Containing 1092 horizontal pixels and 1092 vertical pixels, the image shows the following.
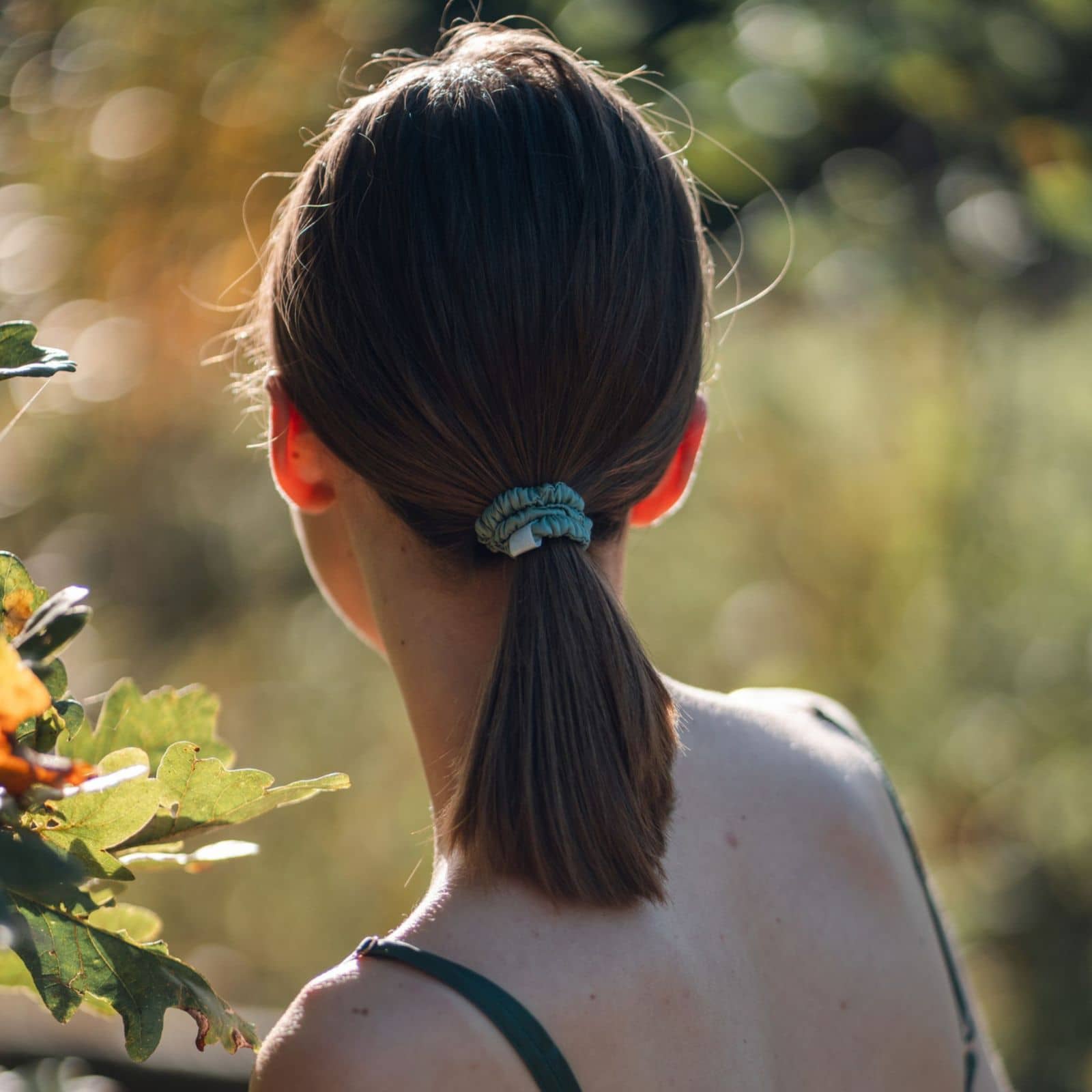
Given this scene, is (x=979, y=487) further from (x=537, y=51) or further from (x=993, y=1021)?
(x=537, y=51)

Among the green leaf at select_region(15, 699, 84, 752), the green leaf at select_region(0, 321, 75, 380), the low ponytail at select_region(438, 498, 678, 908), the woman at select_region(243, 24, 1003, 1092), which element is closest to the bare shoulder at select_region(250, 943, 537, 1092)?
the woman at select_region(243, 24, 1003, 1092)

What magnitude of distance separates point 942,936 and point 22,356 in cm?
100

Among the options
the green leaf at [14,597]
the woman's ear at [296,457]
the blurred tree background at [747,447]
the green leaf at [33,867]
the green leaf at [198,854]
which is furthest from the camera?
the blurred tree background at [747,447]

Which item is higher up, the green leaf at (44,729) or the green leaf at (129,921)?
the green leaf at (44,729)

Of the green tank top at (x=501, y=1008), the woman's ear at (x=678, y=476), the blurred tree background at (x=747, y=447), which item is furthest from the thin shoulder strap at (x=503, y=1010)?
the blurred tree background at (x=747, y=447)

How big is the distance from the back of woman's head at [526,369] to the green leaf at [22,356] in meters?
0.30

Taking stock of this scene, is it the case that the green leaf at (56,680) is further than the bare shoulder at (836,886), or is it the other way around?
the bare shoulder at (836,886)

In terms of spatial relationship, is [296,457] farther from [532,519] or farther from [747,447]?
[747,447]

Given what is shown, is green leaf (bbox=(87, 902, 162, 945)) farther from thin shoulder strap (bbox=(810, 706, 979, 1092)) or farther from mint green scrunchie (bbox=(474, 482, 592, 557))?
thin shoulder strap (bbox=(810, 706, 979, 1092))

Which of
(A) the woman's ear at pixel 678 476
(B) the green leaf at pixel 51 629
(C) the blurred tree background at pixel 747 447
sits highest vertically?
(B) the green leaf at pixel 51 629

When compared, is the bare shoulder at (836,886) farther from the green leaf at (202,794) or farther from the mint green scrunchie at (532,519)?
the green leaf at (202,794)

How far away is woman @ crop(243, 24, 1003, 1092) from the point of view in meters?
0.81

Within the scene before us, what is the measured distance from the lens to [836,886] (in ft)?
3.56

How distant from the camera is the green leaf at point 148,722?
792 millimetres
